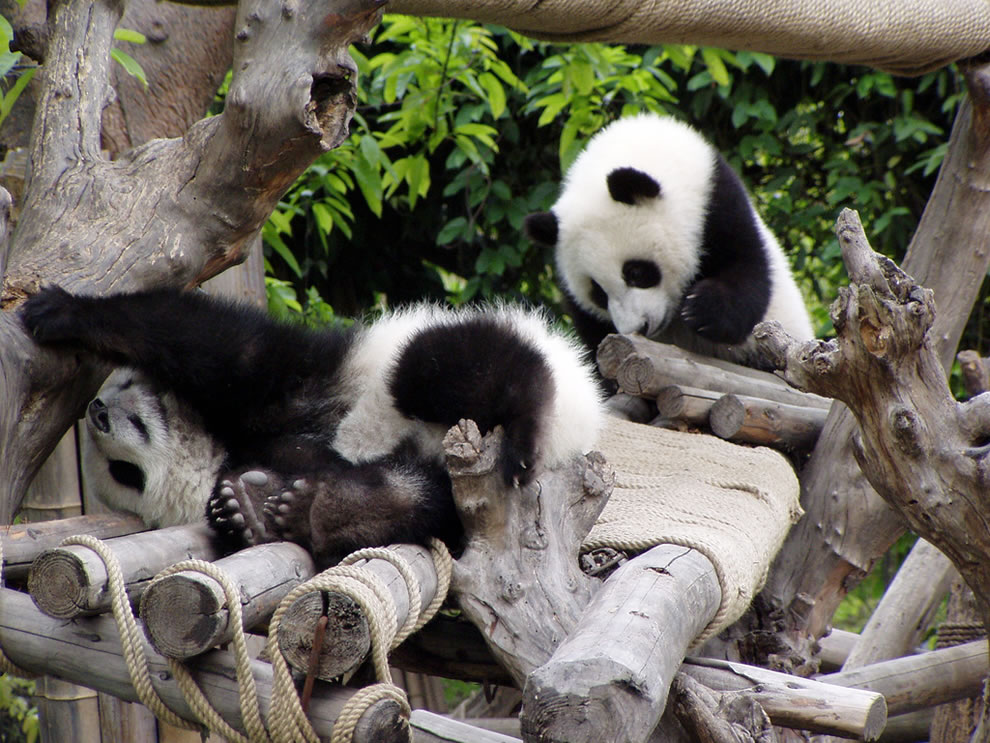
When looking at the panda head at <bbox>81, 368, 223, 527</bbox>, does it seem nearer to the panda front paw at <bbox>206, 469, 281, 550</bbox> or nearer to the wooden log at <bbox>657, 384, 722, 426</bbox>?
the panda front paw at <bbox>206, 469, 281, 550</bbox>

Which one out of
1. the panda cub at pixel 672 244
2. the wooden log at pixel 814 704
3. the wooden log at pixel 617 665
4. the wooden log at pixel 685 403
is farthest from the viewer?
the panda cub at pixel 672 244

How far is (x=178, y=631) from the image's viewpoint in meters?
1.29

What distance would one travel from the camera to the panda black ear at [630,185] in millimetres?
3324

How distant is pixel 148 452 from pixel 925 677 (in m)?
2.30

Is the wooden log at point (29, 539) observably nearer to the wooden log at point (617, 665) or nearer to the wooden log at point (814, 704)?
the wooden log at point (617, 665)

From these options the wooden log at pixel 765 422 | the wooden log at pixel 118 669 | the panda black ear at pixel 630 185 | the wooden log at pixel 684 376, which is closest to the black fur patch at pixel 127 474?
the wooden log at pixel 118 669

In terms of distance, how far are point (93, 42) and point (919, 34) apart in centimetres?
219

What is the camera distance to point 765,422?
3000 mm

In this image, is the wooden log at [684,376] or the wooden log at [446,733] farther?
the wooden log at [684,376]

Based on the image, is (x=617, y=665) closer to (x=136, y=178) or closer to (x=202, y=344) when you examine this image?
(x=202, y=344)

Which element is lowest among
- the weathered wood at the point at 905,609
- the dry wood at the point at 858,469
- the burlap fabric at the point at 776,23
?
the weathered wood at the point at 905,609

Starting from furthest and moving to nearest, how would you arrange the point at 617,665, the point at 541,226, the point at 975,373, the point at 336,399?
the point at 541,226 < the point at 975,373 < the point at 336,399 < the point at 617,665

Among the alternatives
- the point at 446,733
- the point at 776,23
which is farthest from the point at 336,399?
the point at 776,23

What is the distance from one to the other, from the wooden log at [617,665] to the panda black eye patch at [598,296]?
6.87 feet
